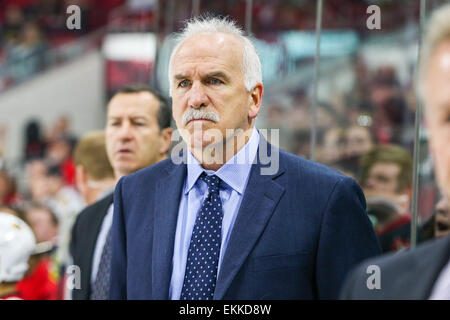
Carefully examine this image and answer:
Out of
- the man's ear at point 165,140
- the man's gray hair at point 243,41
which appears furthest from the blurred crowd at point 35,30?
the man's gray hair at point 243,41

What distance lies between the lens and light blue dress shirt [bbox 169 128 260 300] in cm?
148

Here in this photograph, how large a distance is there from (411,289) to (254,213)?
1.88 feet

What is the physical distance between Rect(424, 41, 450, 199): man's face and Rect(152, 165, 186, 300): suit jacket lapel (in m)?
0.70

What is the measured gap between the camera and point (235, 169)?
1.53 metres

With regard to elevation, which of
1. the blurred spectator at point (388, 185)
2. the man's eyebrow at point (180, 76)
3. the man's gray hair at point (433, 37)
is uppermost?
the man's gray hair at point (433, 37)

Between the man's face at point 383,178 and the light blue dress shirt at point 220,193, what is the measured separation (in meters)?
1.34

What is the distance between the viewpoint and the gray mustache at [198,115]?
4.76 ft

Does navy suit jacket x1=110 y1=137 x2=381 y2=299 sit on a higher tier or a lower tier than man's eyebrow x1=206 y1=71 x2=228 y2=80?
lower

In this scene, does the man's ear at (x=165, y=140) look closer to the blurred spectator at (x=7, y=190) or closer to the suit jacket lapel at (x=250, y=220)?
the suit jacket lapel at (x=250, y=220)

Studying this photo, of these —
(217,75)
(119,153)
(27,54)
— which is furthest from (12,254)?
(27,54)

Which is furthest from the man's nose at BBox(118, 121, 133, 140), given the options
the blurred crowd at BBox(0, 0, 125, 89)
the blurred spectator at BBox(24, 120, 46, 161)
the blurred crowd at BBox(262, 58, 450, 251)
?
the blurred crowd at BBox(0, 0, 125, 89)

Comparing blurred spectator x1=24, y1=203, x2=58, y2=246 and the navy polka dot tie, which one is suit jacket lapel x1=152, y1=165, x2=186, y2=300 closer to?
the navy polka dot tie
